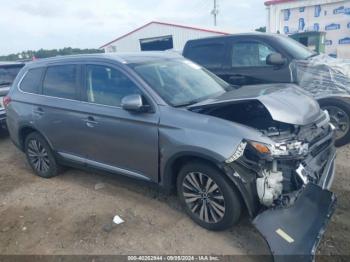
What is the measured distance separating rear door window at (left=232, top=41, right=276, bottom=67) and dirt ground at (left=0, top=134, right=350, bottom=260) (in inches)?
90.5

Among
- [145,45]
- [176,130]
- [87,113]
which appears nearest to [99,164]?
[87,113]

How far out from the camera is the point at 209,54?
22.1 ft

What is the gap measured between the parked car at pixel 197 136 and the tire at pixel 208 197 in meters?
0.01

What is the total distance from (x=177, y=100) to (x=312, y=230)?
1.86m

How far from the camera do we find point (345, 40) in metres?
16.8

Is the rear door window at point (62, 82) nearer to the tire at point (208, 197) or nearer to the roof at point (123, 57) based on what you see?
→ the roof at point (123, 57)

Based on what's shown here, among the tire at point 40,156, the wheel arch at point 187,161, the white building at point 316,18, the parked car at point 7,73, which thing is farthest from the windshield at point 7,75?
the white building at point 316,18

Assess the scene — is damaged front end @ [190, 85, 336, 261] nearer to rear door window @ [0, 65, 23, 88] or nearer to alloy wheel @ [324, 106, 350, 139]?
alloy wheel @ [324, 106, 350, 139]

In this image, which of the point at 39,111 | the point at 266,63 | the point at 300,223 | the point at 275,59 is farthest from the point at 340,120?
the point at 39,111

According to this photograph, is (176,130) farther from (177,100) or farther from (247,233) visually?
(247,233)

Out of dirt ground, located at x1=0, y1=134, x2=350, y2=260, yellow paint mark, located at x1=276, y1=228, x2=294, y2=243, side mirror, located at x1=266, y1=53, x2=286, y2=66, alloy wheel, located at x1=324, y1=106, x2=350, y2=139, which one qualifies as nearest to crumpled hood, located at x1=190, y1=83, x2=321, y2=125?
yellow paint mark, located at x1=276, y1=228, x2=294, y2=243

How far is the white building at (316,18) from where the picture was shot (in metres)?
16.6

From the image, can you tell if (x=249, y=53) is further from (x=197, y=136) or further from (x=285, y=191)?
(x=285, y=191)

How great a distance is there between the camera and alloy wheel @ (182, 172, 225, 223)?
3189 mm
